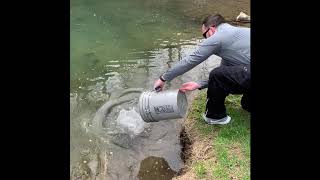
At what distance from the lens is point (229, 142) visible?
5.28 metres

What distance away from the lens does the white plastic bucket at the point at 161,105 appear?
5219 mm

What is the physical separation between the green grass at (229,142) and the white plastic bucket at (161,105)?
546mm

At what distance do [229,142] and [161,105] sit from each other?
929mm

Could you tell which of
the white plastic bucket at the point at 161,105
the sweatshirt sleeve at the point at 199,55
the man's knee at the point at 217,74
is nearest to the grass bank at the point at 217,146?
the white plastic bucket at the point at 161,105

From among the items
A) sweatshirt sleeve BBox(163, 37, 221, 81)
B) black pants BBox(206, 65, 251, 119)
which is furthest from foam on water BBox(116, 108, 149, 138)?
black pants BBox(206, 65, 251, 119)

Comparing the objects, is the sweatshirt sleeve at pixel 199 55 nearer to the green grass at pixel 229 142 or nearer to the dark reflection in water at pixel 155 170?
the green grass at pixel 229 142

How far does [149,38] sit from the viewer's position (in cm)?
1010

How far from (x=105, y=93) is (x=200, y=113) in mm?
1911

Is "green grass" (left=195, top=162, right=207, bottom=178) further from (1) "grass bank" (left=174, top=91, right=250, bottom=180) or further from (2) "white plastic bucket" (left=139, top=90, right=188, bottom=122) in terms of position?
(2) "white plastic bucket" (left=139, top=90, right=188, bottom=122)

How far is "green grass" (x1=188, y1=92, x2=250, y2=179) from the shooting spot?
480 centimetres

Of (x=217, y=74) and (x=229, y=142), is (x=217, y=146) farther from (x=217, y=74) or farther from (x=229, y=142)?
(x=217, y=74)
